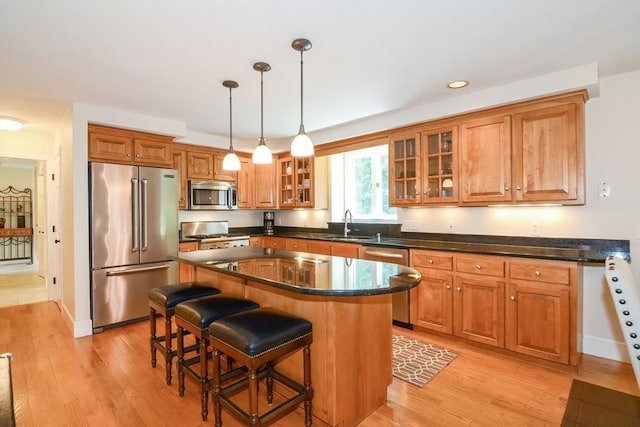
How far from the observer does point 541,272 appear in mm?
2627

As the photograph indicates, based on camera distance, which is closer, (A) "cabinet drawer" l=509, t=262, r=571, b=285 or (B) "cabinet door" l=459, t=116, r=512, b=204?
(A) "cabinet drawer" l=509, t=262, r=571, b=285

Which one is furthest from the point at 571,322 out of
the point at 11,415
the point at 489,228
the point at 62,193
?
the point at 62,193

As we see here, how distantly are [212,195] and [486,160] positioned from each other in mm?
3774

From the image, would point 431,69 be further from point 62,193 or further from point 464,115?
point 62,193

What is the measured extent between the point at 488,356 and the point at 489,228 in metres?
1.29

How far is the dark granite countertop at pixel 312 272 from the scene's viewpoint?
1.57 meters

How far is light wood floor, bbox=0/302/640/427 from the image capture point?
203cm

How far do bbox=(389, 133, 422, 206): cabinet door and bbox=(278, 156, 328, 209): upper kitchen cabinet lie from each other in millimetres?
1459

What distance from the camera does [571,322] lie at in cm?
250

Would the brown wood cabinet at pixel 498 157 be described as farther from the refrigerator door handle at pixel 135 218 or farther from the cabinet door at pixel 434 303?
the refrigerator door handle at pixel 135 218

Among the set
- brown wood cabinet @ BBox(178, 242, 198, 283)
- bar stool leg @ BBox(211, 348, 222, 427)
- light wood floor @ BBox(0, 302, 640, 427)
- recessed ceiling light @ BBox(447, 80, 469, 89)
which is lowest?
light wood floor @ BBox(0, 302, 640, 427)

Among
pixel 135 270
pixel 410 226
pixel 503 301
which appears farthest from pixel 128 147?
pixel 503 301

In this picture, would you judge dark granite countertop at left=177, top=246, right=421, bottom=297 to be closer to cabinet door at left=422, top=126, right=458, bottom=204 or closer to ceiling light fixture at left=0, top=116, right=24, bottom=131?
cabinet door at left=422, top=126, right=458, bottom=204

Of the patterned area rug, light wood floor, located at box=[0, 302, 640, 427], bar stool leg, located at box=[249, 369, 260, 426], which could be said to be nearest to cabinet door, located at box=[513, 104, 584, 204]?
light wood floor, located at box=[0, 302, 640, 427]
